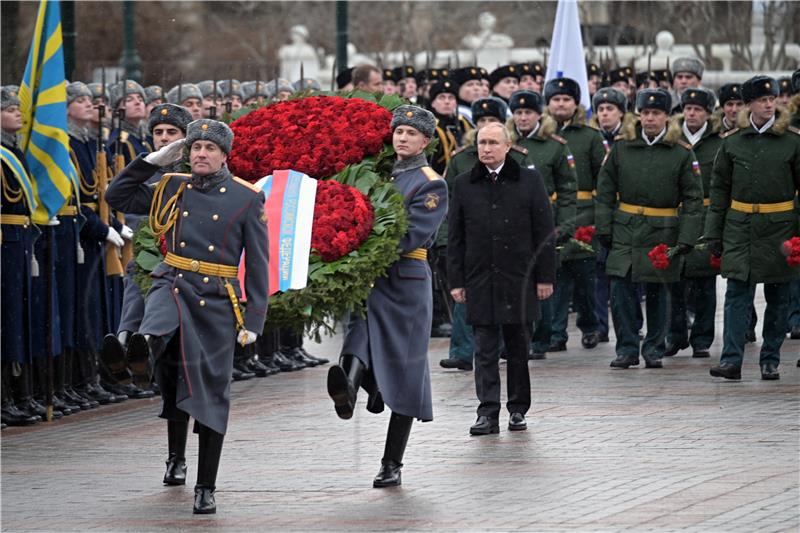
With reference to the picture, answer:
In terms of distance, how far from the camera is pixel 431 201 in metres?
10.9

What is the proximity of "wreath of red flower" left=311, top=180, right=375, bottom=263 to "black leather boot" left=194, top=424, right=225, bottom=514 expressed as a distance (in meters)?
1.18

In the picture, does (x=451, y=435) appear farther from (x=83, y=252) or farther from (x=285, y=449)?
(x=83, y=252)

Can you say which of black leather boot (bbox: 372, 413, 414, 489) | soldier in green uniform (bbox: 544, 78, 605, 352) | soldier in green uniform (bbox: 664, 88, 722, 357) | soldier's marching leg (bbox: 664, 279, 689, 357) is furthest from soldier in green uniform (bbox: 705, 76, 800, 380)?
black leather boot (bbox: 372, 413, 414, 489)

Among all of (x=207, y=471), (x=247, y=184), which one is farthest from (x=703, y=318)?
(x=207, y=471)

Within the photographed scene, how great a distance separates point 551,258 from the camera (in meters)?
12.6

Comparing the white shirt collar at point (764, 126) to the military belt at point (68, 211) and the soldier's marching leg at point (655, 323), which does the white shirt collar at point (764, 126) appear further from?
the military belt at point (68, 211)

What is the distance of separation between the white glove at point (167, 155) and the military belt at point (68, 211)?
12.3 ft

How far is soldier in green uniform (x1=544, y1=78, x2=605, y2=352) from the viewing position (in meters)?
17.5

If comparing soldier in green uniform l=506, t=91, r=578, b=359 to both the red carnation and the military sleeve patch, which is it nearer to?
the red carnation

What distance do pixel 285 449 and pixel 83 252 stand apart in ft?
10.7

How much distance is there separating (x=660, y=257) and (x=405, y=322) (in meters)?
5.24

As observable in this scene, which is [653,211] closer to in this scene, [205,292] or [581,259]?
[581,259]

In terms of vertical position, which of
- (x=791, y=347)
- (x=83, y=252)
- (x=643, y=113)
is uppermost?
(x=643, y=113)

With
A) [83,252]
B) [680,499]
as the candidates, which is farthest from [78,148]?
[680,499]
